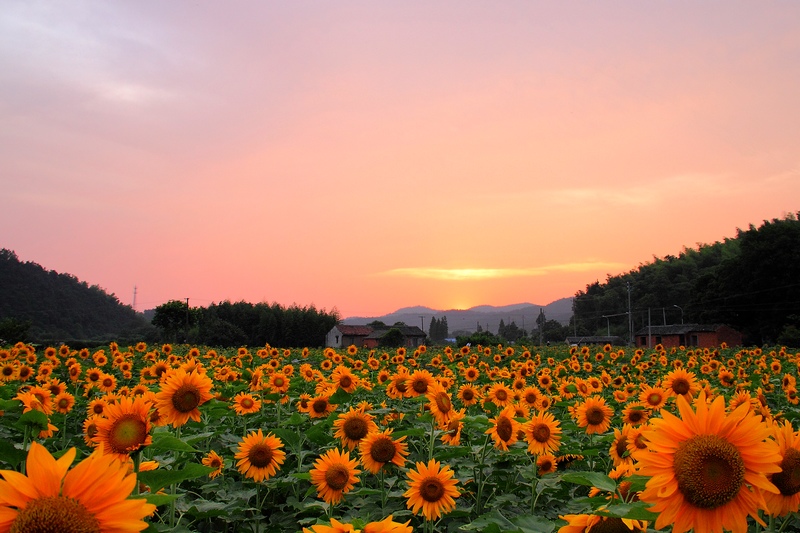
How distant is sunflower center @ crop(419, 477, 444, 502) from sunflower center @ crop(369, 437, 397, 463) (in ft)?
1.93

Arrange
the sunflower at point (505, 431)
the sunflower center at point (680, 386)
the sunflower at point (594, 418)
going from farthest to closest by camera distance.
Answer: the sunflower center at point (680, 386) < the sunflower at point (594, 418) < the sunflower at point (505, 431)

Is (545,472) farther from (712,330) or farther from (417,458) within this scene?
(712,330)

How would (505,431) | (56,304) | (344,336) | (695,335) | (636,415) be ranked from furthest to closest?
(344,336), (56,304), (695,335), (636,415), (505,431)

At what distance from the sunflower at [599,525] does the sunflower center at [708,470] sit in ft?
1.01

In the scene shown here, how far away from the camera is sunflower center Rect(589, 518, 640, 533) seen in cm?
227

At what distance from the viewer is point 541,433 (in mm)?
5023

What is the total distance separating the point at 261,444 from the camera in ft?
15.2

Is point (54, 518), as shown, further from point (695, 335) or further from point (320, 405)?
point (695, 335)

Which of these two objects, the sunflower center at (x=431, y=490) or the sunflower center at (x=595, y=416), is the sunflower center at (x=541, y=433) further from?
the sunflower center at (x=431, y=490)

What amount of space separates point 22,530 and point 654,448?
1.93 m

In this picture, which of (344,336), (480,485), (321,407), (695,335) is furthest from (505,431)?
(344,336)

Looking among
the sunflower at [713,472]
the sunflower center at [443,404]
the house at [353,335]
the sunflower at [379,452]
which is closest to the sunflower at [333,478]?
the sunflower at [379,452]

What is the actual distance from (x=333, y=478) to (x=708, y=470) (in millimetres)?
2478

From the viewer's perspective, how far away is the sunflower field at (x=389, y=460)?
1.98 metres
